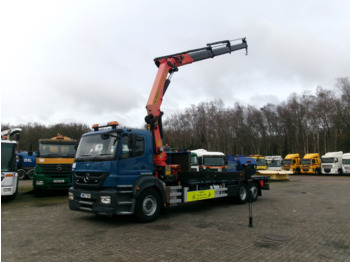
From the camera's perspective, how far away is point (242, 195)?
11.5 m

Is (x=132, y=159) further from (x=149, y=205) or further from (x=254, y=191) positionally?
(x=254, y=191)

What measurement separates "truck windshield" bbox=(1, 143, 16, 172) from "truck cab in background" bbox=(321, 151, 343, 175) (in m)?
33.4

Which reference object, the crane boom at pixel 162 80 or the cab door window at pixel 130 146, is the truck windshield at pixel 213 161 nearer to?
the crane boom at pixel 162 80

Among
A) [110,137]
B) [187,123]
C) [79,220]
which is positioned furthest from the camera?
[187,123]

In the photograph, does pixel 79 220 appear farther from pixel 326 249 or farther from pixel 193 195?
pixel 326 249

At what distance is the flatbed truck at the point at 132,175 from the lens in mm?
7246

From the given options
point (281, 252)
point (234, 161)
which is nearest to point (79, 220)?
point (281, 252)

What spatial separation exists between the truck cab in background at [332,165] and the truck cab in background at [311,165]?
1.32 meters

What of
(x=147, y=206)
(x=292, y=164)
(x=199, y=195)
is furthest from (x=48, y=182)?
(x=292, y=164)

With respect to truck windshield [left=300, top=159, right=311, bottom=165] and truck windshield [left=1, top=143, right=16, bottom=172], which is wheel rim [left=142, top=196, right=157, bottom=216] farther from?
truck windshield [left=300, top=159, right=311, bottom=165]

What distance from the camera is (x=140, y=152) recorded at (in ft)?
26.1

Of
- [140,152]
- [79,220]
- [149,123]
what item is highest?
[149,123]

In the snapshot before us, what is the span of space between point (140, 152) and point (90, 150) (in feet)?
4.73

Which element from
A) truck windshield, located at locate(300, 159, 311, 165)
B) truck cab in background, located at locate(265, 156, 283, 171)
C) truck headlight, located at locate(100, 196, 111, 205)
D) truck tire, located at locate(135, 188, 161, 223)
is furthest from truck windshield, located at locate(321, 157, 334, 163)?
truck headlight, located at locate(100, 196, 111, 205)
